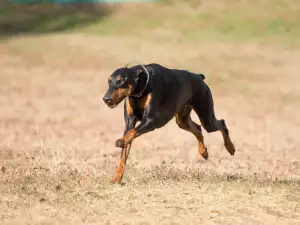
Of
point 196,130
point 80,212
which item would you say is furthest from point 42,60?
point 80,212

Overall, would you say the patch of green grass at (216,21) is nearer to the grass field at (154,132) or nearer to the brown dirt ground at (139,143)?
the grass field at (154,132)

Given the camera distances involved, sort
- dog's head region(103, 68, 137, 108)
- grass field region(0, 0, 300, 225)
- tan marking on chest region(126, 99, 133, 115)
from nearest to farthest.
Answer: grass field region(0, 0, 300, 225)
dog's head region(103, 68, 137, 108)
tan marking on chest region(126, 99, 133, 115)

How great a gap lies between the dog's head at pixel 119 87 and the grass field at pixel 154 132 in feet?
3.40

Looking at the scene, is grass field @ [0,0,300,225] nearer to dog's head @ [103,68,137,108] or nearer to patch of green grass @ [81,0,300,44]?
patch of green grass @ [81,0,300,44]

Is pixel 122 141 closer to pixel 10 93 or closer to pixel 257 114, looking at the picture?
pixel 257 114

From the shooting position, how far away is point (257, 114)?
20016 mm

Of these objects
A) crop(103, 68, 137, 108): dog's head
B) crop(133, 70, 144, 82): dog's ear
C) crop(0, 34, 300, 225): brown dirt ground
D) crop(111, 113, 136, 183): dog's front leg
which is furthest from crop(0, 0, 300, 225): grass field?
crop(133, 70, 144, 82): dog's ear

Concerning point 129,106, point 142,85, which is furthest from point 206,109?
Answer: point 142,85

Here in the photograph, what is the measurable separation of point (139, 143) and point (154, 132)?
1.55 m

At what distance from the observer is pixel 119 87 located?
7.67 metres

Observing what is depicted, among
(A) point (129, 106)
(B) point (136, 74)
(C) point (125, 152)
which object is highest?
(B) point (136, 74)

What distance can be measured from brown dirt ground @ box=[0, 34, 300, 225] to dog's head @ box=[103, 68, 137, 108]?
1034 mm

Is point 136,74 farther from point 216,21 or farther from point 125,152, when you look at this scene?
point 216,21

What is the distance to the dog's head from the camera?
7621 mm
